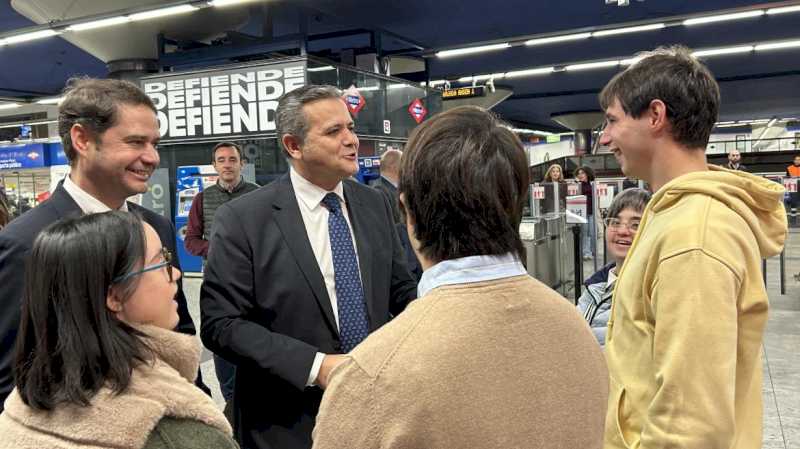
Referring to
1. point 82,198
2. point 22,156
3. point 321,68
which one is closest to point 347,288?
point 82,198

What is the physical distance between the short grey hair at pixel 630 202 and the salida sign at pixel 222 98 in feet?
19.2

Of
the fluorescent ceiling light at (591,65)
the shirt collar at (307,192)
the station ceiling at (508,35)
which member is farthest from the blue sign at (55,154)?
the shirt collar at (307,192)

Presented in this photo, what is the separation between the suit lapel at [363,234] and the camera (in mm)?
1995

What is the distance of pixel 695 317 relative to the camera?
3.91 ft

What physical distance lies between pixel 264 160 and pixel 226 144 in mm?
3898

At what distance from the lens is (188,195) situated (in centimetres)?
964

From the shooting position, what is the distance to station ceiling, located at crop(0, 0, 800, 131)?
1039 cm

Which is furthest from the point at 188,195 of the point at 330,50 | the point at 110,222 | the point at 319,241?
the point at 110,222

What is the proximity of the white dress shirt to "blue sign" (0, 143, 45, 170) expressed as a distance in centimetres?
1755

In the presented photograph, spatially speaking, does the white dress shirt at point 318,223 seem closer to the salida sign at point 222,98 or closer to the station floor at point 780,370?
the station floor at point 780,370

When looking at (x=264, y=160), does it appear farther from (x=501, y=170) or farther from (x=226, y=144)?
(x=501, y=170)

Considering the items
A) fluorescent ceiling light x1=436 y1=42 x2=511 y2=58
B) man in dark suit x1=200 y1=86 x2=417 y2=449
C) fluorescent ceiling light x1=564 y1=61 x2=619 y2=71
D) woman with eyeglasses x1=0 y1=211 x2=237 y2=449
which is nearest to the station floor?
man in dark suit x1=200 y1=86 x2=417 y2=449

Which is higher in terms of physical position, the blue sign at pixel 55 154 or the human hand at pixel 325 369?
the blue sign at pixel 55 154

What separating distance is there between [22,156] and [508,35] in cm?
1324
